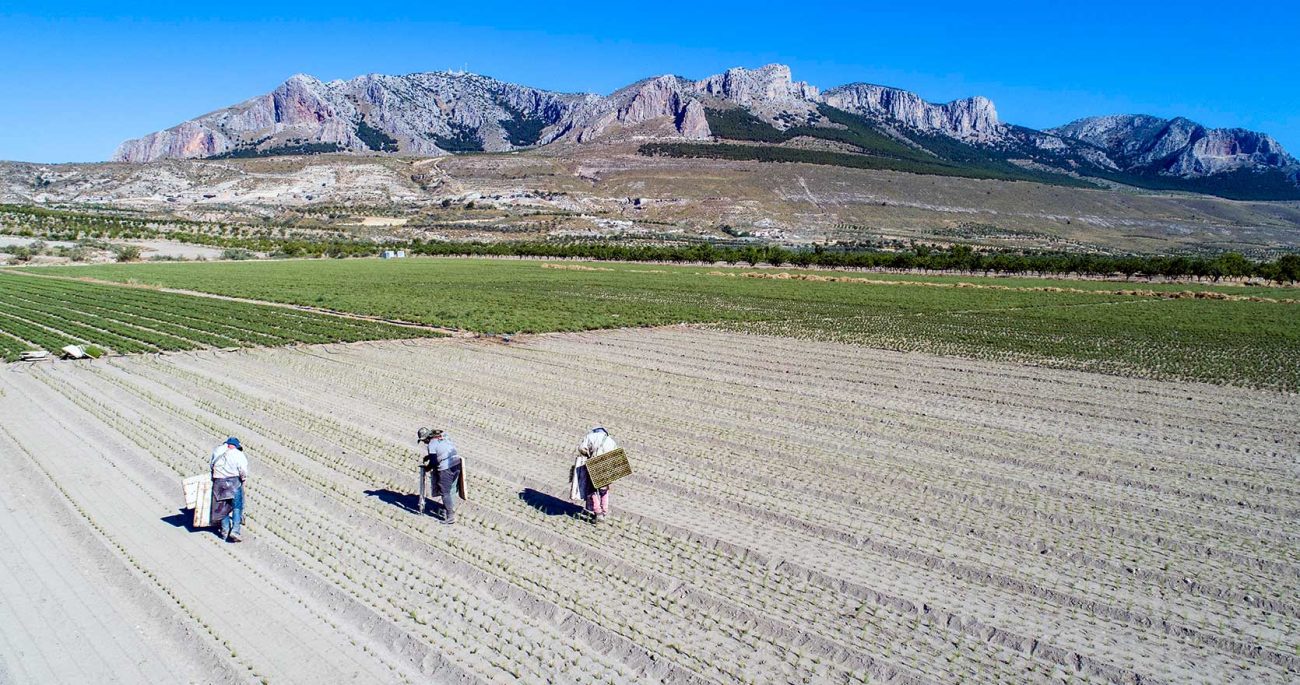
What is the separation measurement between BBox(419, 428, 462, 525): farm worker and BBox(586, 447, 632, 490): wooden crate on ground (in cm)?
195

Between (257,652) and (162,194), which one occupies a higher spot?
(162,194)

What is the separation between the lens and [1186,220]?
186625 millimetres

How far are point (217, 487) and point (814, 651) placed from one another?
26.0ft

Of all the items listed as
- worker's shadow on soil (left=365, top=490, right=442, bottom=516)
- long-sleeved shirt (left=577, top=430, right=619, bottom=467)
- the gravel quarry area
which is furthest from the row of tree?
worker's shadow on soil (left=365, top=490, right=442, bottom=516)

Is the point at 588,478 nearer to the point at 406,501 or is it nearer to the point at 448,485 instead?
the point at 448,485

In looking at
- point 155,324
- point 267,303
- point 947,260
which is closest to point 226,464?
point 155,324

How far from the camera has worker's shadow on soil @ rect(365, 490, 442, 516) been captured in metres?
12.3

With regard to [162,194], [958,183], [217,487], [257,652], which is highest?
[958,183]

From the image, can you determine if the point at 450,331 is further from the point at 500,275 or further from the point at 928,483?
the point at 500,275

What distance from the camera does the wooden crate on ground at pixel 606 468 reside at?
11492 millimetres

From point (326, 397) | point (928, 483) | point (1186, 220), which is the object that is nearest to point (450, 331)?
point (326, 397)

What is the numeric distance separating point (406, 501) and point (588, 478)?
319 centimetres

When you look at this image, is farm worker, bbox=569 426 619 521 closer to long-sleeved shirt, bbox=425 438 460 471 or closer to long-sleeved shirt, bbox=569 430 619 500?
long-sleeved shirt, bbox=569 430 619 500

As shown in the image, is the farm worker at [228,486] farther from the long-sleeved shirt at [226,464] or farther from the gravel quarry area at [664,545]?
the gravel quarry area at [664,545]
